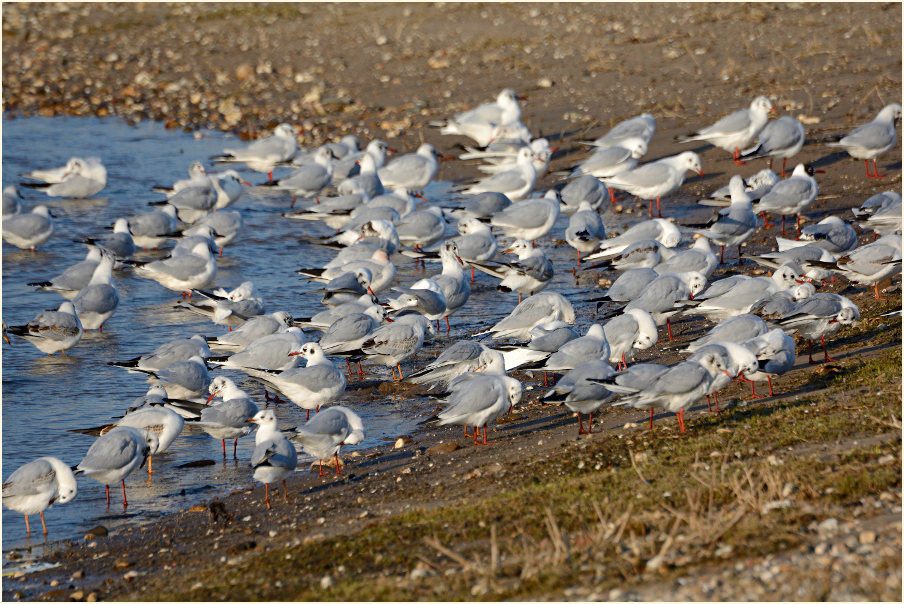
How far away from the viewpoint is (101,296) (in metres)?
11.9

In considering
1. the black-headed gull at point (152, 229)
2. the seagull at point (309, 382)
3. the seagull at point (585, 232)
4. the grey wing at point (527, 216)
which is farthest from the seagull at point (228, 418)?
the black-headed gull at point (152, 229)

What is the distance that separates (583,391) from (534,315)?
2.71 metres

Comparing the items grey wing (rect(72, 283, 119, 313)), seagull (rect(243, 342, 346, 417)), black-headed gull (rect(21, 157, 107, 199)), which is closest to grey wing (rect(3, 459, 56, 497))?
seagull (rect(243, 342, 346, 417))

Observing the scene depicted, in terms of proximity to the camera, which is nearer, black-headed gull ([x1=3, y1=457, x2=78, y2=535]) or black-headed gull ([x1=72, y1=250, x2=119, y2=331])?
black-headed gull ([x1=3, y1=457, x2=78, y2=535])

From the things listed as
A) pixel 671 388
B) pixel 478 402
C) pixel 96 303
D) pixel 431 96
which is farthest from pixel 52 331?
pixel 431 96

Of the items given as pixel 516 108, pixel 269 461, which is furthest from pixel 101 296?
pixel 516 108

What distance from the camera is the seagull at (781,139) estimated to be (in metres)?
15.1

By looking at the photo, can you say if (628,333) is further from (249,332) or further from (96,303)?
(96,303)

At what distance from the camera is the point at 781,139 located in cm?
1507

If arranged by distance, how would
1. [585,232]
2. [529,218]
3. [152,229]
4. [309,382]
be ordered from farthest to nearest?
1. [152,229]
2. [529,218]
3. [585,232]
4. [309,382]

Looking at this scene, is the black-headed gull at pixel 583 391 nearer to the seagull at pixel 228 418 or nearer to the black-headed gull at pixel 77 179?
the seagull at pixel 228 418

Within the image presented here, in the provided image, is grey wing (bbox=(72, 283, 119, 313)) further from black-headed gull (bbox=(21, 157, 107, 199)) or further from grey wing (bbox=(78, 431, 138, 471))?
black-headed gull (bbox=(21, 157, 107, 199))

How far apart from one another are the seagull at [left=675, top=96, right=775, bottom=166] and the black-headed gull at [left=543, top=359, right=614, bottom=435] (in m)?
8.87

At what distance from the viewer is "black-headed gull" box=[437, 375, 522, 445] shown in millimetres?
8047
